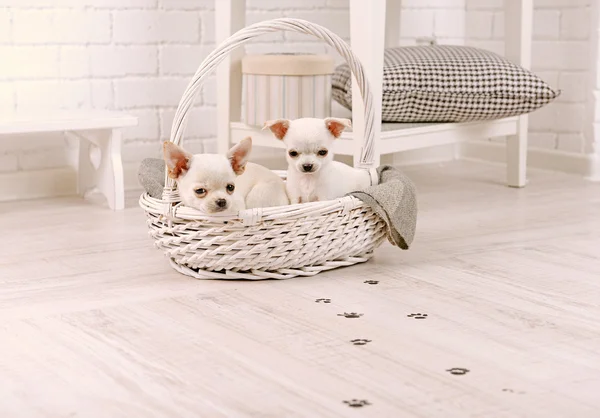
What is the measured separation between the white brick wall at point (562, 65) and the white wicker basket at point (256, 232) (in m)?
1.33

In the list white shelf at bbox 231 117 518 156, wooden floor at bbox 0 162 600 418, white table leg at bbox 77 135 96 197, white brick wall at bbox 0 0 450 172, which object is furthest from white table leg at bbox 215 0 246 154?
wooden floor at bbox 0 162 600 418

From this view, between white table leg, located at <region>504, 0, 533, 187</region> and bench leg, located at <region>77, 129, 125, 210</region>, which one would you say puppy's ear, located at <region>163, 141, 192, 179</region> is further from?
white table leg, located at <region>504, 0, 533, 187</region>

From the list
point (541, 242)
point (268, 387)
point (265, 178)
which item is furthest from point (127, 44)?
point (268, 387)

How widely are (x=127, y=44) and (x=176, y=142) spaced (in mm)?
999

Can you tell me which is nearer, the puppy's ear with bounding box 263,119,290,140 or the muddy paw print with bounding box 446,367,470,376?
the muddy paw print with bounding box 446,367,470,376

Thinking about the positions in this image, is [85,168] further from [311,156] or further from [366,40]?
[311,156]

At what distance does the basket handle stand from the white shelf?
0.41 m

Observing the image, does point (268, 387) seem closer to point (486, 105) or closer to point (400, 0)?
point (486, 105)

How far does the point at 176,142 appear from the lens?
4.76 ft

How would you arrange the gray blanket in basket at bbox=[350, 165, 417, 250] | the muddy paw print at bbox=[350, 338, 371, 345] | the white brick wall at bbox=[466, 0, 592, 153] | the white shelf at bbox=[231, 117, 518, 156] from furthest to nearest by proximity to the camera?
the white brick wall at bbox=[466, 0, 592, 153] < the white shelf at bbox=[231, 117, 518, 156] < the gray blanket in basket at bbox=[350, 165, 417, 250] < the muddy paw print at bbox=[350, 338, 371, 345]

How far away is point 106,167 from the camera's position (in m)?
2.15

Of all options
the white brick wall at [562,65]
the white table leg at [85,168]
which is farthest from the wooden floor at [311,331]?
the white brick wall at [562,65]

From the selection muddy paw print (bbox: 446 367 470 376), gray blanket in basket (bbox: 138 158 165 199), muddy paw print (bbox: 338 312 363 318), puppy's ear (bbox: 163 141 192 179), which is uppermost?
puppy's ear (bbox: 163 141 192 179)

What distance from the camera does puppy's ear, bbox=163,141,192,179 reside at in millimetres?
1377
